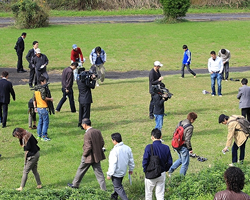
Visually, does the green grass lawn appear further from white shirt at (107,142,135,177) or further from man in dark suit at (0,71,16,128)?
white shirt at (107,142,135,177)

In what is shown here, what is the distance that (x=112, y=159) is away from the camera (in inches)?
331

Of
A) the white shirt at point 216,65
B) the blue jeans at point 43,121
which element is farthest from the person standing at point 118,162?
the white shirt at point 216,65

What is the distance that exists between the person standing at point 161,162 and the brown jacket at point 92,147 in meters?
1.32

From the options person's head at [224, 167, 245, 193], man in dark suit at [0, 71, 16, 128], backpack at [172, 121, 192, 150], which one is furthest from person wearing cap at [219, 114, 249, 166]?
man in dark suit at [0, 71, 16, 128]

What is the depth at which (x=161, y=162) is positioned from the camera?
8.25 metres

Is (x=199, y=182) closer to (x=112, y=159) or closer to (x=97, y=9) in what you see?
(x=112, y=159)

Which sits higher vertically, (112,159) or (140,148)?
(112,159)

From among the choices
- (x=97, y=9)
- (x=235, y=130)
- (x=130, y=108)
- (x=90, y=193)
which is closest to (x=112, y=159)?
(x=90, y=193)

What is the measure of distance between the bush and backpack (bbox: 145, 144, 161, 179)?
27683 millimetres

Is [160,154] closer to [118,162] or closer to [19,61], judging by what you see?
[118,162]

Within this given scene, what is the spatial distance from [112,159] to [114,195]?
2.94 feet

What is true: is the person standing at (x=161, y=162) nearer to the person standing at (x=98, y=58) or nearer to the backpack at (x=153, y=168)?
the backpack at (x=153, y=168)

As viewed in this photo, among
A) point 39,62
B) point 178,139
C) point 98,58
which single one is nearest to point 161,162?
point 178,139

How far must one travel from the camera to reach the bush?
33.3 m
